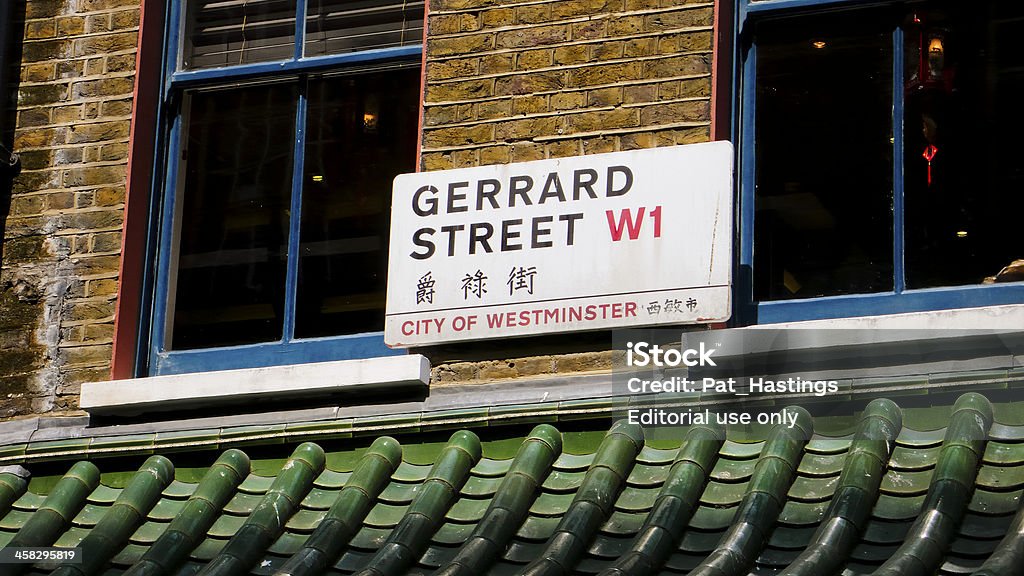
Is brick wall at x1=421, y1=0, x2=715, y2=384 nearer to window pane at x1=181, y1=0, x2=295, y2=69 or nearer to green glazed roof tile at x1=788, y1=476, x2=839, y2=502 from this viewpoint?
window pane at x1=181, y1=0, x2=295, y2=69

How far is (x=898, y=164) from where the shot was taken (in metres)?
7.79

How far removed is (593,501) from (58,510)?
7.64 feet

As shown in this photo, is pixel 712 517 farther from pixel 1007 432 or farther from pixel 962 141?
pixel 962 141

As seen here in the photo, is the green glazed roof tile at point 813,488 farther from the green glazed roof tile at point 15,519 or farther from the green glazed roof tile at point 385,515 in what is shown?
the green glazed roof tile at point 15,519

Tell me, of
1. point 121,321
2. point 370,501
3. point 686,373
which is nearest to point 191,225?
point 121,321

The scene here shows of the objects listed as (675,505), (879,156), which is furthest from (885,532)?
(879,156)

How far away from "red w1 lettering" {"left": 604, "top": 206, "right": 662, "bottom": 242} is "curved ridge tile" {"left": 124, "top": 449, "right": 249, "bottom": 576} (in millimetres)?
1820

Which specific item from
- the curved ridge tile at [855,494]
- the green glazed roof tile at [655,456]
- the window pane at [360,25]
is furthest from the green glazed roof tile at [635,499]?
the window pane at [360,25]

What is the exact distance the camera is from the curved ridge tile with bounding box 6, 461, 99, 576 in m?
7.42

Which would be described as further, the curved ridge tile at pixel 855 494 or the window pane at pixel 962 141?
the window pane at pixel 962 141

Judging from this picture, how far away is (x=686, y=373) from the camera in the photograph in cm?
742

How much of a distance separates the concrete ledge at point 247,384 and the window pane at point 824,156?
1.57m

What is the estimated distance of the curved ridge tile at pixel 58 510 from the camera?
7418mm

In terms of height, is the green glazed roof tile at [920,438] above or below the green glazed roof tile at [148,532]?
above
